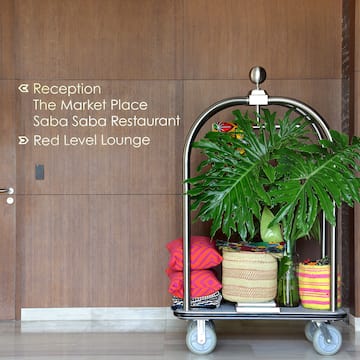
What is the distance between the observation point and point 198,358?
11.6 ft

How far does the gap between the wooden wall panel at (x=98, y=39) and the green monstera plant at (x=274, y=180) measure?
1151 millimetres

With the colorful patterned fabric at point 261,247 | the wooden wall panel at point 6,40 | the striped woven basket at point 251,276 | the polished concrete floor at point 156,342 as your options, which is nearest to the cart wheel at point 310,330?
the polished concrete floor at point 156,342

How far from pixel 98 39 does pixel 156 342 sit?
84.4 inches

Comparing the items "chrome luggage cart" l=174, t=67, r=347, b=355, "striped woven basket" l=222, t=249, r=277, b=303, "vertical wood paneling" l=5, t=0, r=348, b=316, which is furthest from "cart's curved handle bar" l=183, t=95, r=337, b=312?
"vertical wood paneling" l=5, t=0, r=348, b=316

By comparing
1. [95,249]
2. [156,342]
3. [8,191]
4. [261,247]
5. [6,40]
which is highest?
[6,40]

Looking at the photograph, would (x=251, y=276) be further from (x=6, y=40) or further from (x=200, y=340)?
(x=6, y=40)

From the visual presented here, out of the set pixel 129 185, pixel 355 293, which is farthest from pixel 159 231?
pixel 355 293

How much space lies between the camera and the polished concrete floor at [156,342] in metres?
3.58

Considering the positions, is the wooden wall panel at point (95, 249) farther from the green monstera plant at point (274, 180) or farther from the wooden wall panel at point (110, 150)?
the green monstera plant at point (274, 180)

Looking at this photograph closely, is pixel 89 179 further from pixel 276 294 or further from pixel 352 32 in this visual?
pixel 352 32

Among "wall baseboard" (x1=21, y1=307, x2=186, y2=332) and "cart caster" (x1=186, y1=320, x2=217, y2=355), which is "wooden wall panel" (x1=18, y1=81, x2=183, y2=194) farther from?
"cart caster" (x1=186, y1=320, x2=217, y2=355)

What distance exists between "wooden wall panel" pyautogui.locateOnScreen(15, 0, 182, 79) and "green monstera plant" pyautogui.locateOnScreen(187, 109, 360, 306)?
3.77ft

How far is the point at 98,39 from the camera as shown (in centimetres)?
445

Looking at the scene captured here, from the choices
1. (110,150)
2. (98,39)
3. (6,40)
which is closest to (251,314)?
(110,150)
